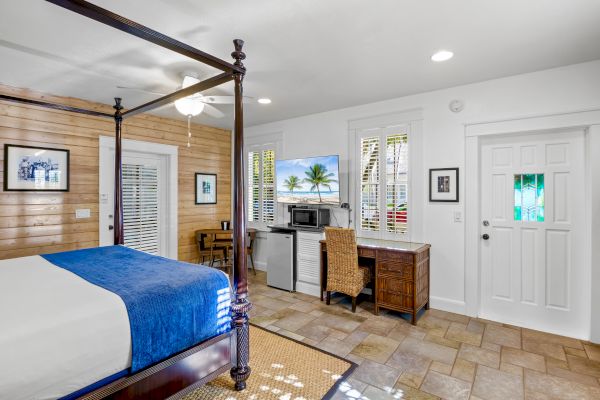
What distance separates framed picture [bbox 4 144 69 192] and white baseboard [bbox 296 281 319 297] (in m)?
3.16

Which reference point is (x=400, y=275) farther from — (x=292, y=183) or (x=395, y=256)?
(x=292, y=183)

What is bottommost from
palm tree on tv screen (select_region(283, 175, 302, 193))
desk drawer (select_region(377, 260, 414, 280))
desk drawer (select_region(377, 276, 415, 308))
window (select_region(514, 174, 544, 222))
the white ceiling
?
desk drawer (select_region(377, 276, 415, 308))

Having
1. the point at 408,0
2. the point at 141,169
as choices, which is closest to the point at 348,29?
the point at 408,0

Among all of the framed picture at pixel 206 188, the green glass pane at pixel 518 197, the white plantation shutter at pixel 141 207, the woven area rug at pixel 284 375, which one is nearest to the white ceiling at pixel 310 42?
the green glass pane at pixel 518 197

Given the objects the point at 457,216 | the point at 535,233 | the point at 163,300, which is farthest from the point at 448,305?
the point at 163,300

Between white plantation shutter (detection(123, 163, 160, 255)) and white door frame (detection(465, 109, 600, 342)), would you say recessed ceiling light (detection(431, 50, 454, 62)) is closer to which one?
white door frame (detection(465, 109, 600, 342))

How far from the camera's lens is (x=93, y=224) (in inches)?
157

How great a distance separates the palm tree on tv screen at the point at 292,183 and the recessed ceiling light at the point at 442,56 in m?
2.34

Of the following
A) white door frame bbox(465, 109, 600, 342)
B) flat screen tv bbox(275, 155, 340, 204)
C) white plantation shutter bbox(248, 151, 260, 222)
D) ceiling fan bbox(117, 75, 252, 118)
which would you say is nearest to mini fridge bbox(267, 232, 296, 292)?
flat screen tv bbox(275, 155, 340, 204)

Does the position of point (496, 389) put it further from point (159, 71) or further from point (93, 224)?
point (93, 224)

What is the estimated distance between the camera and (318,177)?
427 cm

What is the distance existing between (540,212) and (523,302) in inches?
38.0

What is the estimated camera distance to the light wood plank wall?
3.36 m

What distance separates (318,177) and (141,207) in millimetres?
2640
